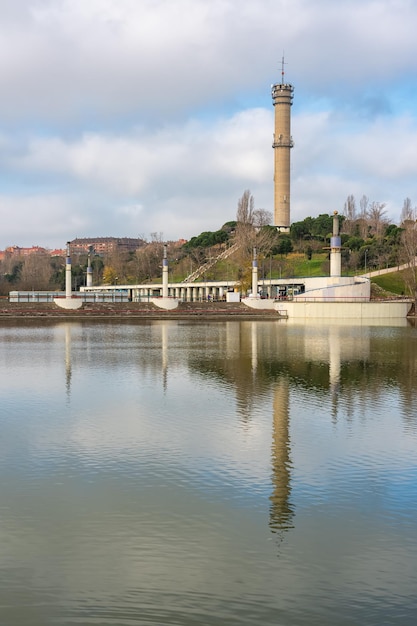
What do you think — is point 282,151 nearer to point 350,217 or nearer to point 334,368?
point 350,217

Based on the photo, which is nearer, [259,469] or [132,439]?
[259,469]

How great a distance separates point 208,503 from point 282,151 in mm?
108266

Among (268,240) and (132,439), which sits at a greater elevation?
(268,240)

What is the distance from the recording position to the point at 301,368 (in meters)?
23.8

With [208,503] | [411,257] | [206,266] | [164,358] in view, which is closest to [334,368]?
[164,358]

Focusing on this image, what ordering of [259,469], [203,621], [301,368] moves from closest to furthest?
1. [203,621]
2. [259,469]
3. [301,368]

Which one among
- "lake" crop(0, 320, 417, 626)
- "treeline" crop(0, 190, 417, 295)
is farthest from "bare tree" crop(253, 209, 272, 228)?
"lake" crop(0, 320, 417, 626)

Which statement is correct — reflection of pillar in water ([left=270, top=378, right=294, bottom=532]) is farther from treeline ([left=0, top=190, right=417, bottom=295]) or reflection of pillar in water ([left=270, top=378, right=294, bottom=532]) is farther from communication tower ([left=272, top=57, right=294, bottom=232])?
communication tower ([left=272, top=57, right=294, bottom=232])

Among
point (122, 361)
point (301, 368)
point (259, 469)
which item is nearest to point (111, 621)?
point (259, 469)

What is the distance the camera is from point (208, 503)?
9.16 metres

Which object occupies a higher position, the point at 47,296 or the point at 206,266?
the point at 206,266

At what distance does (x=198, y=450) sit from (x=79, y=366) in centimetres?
1315

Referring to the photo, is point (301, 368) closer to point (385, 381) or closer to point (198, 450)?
point (385, 381)

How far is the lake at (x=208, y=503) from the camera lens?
6.50 meters
